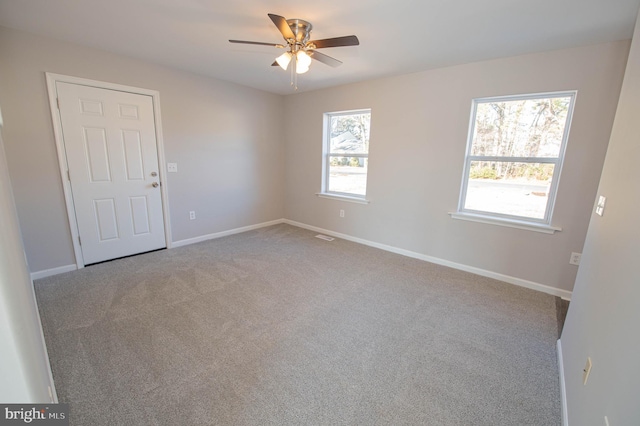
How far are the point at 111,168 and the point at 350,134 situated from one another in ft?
10.8

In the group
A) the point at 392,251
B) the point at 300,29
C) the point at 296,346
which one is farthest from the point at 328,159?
the point at 296,346

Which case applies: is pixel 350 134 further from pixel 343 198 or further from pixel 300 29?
pixel 300 29

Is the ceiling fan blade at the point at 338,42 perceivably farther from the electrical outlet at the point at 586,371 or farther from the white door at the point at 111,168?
the white door at the point at 111,168

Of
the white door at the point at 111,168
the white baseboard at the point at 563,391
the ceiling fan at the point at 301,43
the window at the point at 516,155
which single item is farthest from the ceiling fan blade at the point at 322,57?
the white baseboard at the point at 563,391

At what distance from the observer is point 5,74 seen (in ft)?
7.95

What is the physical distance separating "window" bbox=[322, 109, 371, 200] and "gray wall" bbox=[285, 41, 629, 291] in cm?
16

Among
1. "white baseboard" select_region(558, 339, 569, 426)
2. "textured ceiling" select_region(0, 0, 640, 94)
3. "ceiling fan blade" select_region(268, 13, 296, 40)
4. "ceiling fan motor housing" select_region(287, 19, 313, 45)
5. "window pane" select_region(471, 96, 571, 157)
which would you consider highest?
"textured ceiling" select_region(0, 0, 640, 94)

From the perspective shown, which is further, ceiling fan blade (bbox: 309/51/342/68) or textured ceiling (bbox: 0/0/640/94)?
ceiling fan blade (bbox: 309/51/342/68)

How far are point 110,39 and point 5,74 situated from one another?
0.98m

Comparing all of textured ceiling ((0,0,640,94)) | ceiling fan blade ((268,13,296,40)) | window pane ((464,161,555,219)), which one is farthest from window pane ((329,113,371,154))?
ceiling fan blade ((268,13,296,40))

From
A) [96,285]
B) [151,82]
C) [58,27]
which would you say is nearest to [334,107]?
[151,82]

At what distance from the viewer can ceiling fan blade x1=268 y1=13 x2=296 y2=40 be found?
172cm

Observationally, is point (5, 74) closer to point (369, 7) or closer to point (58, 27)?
point (58, 27)

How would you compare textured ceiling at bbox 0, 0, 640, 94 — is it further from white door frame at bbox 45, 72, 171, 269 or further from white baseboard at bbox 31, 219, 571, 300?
white baseboard at bbox 31, 219, 571, 300
